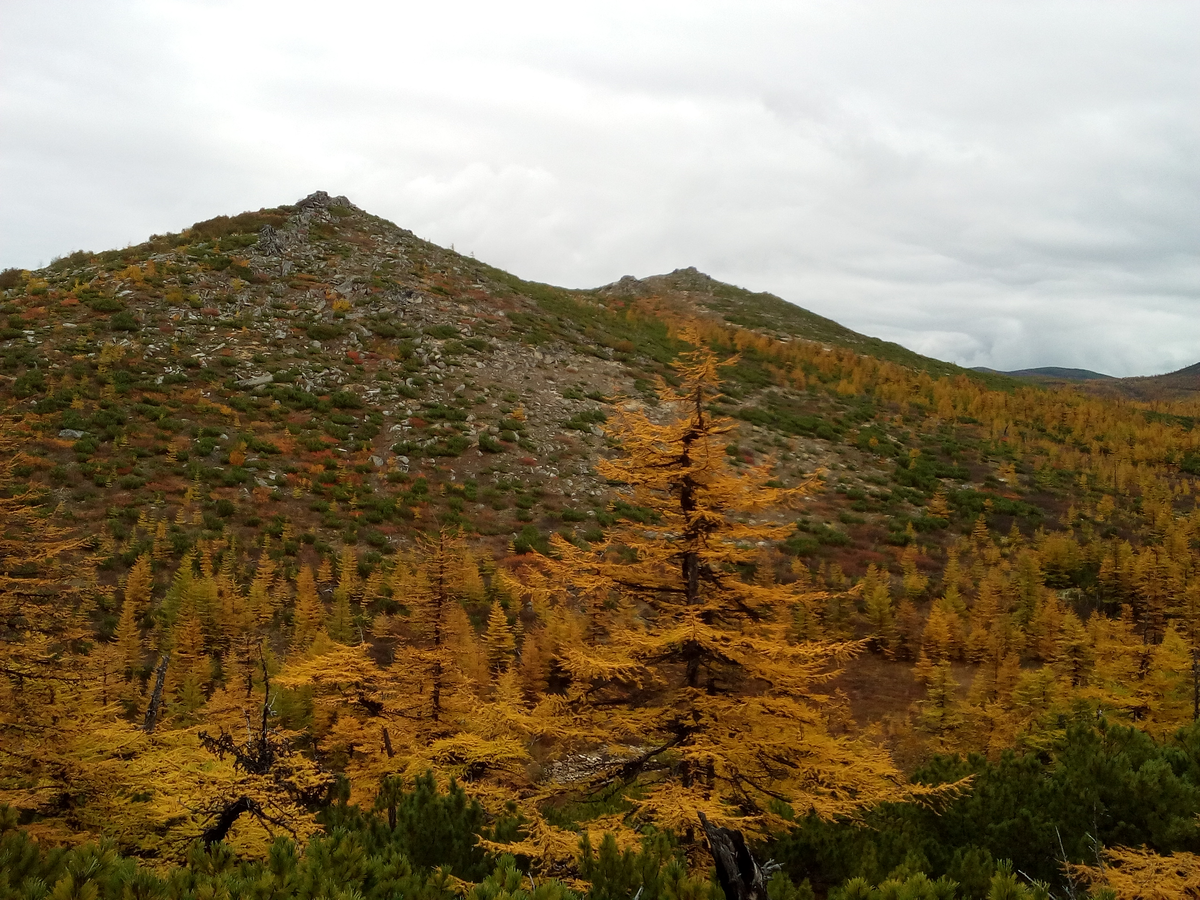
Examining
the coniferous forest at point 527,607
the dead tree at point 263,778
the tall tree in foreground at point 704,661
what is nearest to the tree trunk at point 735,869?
the coniferous forest at point 527,607

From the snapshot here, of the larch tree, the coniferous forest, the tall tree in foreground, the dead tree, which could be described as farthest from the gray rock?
the tall tree in foreground

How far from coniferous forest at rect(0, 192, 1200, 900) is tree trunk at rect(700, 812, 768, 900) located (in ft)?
0.23

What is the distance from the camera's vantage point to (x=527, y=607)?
2192cm

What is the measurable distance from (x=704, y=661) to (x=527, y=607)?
48.7 feet

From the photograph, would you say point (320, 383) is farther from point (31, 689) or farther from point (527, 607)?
point (31, 689)

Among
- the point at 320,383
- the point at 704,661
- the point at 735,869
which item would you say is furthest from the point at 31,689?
the point at 320,383

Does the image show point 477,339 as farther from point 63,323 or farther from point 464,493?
point 63,323

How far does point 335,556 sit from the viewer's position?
22.3 metres

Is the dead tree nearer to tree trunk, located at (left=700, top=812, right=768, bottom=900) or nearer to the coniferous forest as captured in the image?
the coniferous forest

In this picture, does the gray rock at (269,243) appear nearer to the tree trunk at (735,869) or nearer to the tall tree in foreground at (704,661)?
the tall tree in foreground at (704,661)

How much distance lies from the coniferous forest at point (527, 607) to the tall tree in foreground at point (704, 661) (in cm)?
6

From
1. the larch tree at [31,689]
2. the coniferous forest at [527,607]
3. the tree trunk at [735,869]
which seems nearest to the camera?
the tree trunk at [735,869]

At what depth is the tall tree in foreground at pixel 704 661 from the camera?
275 inches

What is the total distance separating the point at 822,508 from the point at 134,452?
100 ft
